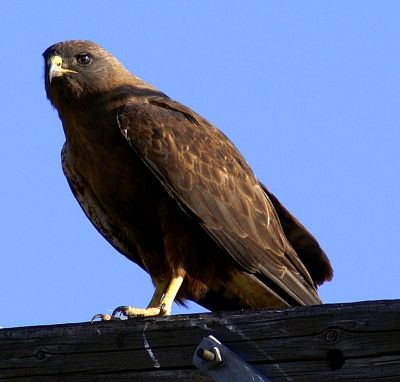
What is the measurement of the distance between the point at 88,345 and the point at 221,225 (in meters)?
2.63

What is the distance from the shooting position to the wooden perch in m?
3.33

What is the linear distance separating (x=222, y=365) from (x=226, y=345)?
11 cm

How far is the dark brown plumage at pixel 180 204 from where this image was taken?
20.4ft

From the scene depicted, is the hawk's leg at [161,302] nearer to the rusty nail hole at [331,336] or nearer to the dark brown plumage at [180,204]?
the dark brown plumage at [180,204]

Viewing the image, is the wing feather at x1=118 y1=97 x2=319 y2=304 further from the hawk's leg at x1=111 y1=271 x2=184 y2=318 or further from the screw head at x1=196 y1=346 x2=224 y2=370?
the screw head at x1=196 y1=346 x2=224 y2=370

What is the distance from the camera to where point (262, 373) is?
346cm

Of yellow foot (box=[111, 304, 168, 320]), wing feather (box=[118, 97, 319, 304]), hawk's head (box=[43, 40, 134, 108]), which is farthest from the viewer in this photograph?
hawk's head (box=[43, 40, 134, 108])

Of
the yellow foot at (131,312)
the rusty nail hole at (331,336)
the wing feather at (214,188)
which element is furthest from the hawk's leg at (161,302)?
the rusty nail hole at (331,336)

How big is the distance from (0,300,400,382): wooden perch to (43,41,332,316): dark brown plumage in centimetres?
209

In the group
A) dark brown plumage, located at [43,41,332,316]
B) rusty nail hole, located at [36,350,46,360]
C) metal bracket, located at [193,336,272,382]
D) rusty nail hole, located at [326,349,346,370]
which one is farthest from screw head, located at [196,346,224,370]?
dark brown plumage, located at [43,41,332,316]

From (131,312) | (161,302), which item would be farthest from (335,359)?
(161,302)

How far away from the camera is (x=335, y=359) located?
3420 millimetres

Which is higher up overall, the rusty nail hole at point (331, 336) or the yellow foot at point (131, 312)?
the yellow foot at point (131, 312)

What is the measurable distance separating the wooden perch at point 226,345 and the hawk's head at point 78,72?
129 inches
